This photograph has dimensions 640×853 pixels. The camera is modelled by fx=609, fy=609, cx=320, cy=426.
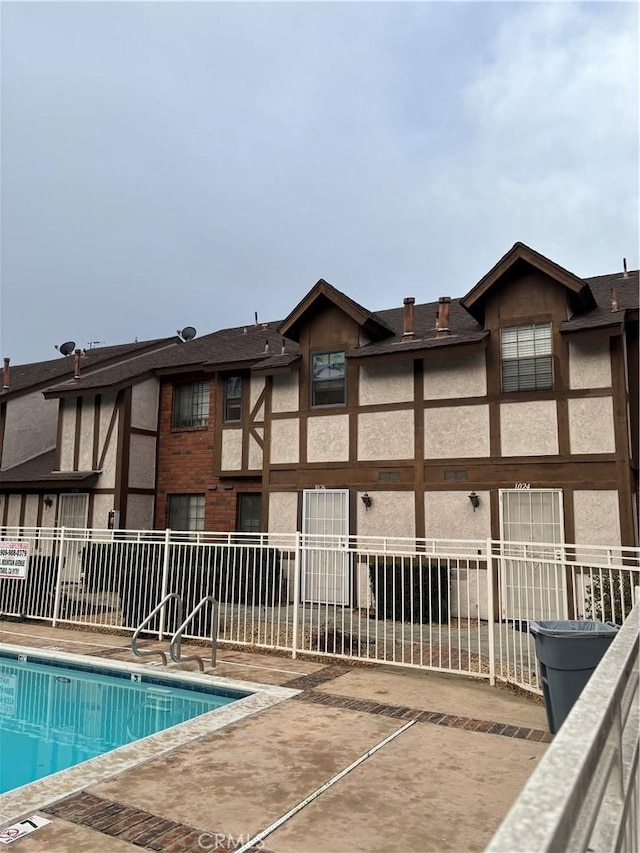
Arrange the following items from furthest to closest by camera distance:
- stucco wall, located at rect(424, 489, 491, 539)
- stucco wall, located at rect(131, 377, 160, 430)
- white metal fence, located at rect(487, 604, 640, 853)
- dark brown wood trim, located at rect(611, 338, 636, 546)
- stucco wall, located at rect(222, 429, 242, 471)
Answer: stucco wall, located at rect(131, 377, 160, 430) < stucco wall, located at rect(222, 429, 242, 471) < stucco wall, located at rect(424, 489, 491, 539) < dark brown wood trim, located at rect(611, 338, 636, 546) < white metal fence, located at rect(487, 604, 640, 853)

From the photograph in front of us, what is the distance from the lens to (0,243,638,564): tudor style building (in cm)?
1305

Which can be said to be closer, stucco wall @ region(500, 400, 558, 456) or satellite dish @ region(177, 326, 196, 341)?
stucco wall @ region(500, 400, 558, 456)

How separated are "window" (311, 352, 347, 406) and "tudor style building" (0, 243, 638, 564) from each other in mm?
38

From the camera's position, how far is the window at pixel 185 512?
19297mm

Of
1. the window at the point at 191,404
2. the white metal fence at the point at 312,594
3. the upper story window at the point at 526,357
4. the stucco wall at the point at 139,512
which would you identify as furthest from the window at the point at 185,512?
the upper story window at the point at 526,357

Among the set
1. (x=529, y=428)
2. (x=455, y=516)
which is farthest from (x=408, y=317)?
(x=455, y=516)

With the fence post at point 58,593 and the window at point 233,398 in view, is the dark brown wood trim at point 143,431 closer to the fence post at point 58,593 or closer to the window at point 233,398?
the window at point 233,398

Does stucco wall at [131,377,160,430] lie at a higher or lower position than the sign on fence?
higher

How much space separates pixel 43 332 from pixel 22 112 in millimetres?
107406

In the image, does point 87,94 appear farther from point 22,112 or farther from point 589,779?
point 589,779

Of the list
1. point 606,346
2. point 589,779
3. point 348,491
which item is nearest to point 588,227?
point 606,346

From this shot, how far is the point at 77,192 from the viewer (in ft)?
178

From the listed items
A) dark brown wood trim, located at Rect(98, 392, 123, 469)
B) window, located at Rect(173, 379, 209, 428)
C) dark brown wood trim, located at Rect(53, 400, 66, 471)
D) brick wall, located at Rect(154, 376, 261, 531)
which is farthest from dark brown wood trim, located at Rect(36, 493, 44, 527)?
window, located at Rect(173, 379, 209, 428)

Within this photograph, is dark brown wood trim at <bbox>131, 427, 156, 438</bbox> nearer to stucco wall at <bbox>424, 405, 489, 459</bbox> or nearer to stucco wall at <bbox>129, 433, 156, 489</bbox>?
stucco wall at <bbox>129, 433, 156, 489</bbox>
